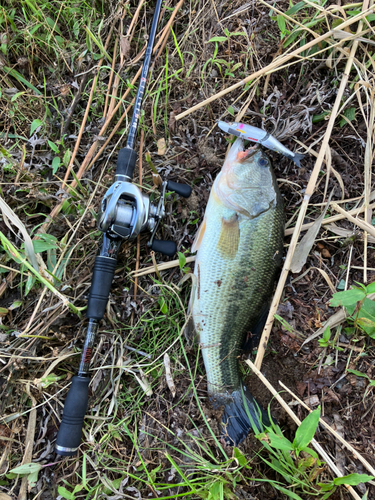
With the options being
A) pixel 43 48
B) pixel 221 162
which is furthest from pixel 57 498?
pixel 43 48

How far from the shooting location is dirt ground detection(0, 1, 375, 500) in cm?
222

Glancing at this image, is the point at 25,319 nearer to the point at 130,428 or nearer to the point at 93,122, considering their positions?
the point at 130,428

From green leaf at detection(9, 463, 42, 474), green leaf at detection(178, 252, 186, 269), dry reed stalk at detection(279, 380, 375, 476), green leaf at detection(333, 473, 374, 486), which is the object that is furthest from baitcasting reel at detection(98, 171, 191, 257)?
green leaf at detection(333, 473, 374, 486)

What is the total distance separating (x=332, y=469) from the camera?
192 centimetres

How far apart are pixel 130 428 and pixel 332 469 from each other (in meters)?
1.36

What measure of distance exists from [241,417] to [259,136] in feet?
6.51

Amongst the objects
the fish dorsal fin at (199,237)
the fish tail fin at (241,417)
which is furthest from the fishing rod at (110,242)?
the fish tail fin at (241,417)

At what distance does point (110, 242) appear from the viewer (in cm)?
226

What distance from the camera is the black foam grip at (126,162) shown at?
2.30 metres

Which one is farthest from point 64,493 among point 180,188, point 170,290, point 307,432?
point 180,188

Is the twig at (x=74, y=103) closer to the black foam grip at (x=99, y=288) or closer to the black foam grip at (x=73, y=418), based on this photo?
the black foam grip at (x=99, y=288)

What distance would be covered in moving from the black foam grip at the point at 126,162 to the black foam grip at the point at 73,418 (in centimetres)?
147

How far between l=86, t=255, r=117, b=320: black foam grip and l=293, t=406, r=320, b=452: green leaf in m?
1.43

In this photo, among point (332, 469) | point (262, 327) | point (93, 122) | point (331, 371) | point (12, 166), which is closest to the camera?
point (332, 469)
